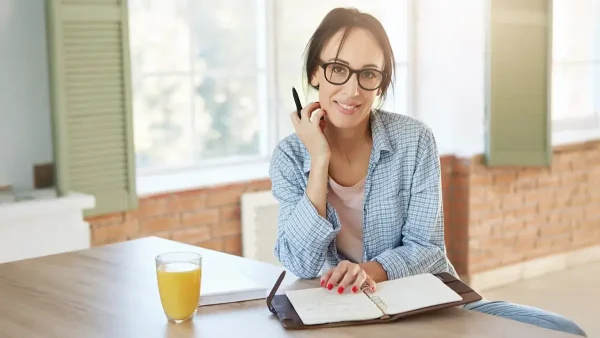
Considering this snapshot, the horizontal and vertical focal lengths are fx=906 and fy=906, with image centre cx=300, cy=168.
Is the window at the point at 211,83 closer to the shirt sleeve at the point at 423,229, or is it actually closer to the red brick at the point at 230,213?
the red brick at the point at 230,213

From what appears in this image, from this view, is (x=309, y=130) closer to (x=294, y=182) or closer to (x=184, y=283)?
(x=294, y=182)

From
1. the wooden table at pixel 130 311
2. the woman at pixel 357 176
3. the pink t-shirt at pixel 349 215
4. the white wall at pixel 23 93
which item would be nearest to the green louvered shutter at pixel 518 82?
the white wall at pixel 23 93

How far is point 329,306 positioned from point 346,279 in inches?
3.9

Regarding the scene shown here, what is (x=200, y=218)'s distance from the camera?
148 inches

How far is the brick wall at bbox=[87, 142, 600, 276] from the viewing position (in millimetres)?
3742

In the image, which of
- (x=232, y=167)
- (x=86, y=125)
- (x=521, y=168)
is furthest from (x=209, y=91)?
(x=521, y=168)

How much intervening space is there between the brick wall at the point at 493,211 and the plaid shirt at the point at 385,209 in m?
1.52

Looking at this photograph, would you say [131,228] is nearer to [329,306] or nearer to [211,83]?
[211,83]

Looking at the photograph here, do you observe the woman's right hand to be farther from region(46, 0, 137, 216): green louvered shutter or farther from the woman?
region(46, 0, 137, 216): green louvered shutter

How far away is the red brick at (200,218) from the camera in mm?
3713

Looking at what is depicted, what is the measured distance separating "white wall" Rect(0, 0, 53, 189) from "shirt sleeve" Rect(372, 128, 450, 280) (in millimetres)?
1625

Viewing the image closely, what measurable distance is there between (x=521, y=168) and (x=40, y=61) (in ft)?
8.63

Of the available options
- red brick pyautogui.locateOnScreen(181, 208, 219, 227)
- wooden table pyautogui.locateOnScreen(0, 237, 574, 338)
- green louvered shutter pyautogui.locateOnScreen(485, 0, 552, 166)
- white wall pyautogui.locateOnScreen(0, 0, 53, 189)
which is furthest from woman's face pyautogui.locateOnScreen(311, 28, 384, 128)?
green louvered shutter pyautogui.locateOnScreen(485, 0, 552, 166)

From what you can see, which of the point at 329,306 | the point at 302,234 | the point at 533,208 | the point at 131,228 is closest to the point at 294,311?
the point at 329,306
